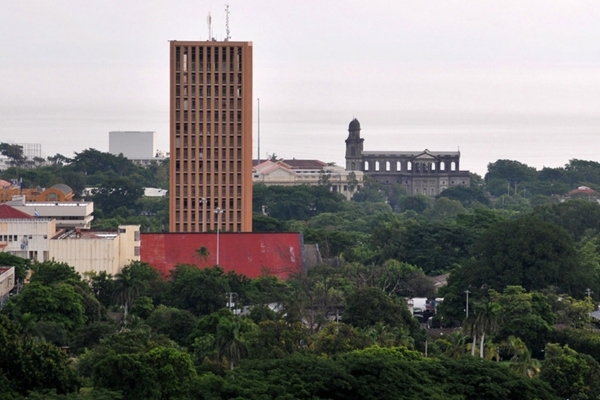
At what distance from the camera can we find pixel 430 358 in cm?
6381

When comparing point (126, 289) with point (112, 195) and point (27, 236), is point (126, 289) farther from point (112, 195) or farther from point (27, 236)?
point (112, 195)

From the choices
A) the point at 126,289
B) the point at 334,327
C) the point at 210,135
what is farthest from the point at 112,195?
the point at 334,327

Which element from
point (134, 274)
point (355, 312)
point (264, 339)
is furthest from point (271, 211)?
point (264, 339)

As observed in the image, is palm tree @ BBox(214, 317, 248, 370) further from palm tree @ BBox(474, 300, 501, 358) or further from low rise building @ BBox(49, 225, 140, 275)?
low rise building @ BBox(49, 225, 140, 275)

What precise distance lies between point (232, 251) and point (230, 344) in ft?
109

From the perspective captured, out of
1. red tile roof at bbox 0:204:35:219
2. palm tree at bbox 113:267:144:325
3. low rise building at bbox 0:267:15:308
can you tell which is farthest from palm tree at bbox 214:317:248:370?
red tile roof at bbox 0:204:35:219

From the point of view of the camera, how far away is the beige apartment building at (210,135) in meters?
106

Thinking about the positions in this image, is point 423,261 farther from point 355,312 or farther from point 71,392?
point 71,392

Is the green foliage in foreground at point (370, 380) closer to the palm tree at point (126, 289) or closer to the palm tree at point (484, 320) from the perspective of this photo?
the palm tree at point (484, 320)

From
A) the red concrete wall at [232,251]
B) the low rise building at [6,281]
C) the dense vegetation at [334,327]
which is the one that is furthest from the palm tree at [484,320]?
the red concrete wall at [232,251]

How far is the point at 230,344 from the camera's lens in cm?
6359

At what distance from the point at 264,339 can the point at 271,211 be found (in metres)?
106

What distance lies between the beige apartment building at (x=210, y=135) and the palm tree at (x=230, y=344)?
4214cm

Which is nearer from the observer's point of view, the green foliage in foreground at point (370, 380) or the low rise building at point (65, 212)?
the green foliage in foreground at point (370, 380)
